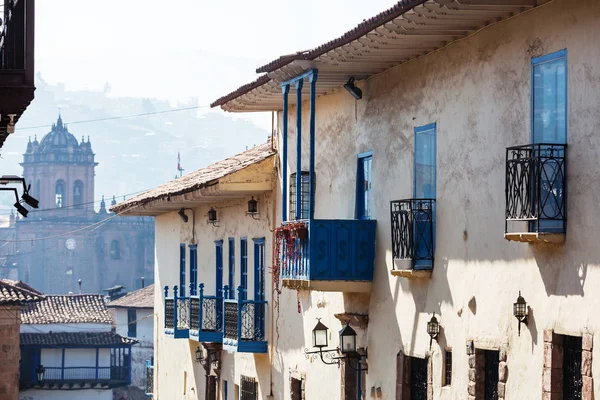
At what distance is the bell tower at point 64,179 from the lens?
143 m

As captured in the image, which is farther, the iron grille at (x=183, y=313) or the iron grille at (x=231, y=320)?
the iron grille at (x=183, y=313)

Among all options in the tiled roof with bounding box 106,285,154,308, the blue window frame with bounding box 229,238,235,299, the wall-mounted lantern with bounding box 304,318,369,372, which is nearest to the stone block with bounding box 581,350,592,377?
the wall-mounted lantern with bounding box 304,318,369,372

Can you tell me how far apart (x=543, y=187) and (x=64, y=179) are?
132528 millimetres

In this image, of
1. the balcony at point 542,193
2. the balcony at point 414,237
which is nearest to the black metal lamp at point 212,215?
the balcony at point 414,237

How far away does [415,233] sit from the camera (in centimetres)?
1647

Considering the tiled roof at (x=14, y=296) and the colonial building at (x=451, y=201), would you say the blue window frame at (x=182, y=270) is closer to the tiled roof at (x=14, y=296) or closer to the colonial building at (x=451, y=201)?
the colonial building at (x=451, y=201)

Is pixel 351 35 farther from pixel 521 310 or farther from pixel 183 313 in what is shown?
pixel 183 313

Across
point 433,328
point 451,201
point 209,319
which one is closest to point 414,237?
point 451,201

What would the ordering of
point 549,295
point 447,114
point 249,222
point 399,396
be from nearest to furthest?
point 549,295 < point 447,114 < point 399,396 < point 249,222

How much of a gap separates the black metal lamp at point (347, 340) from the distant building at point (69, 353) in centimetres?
4370

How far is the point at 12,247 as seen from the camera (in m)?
154

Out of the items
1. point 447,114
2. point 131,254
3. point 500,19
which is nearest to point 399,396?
point 447,114

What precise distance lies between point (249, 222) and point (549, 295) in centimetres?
1189

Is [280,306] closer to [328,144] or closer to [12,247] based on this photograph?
[328,144]
